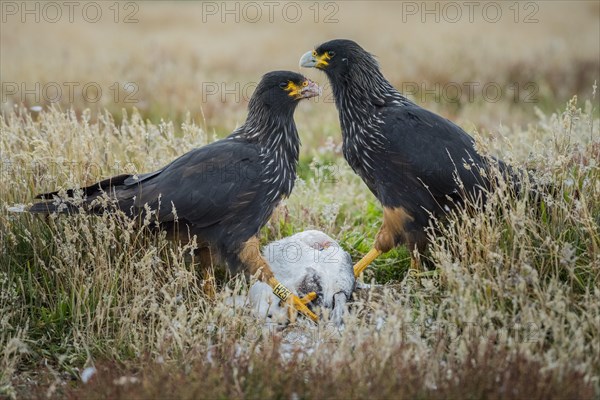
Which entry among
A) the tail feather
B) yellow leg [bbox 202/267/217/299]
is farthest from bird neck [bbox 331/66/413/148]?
the tail feather

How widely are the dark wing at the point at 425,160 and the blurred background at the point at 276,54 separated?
396 cm

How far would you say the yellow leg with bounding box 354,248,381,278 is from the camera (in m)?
5.46

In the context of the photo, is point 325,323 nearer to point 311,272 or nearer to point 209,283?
point 311,272

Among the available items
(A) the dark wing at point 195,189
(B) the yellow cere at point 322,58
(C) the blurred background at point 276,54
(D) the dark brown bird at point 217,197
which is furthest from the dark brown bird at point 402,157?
(C) the blurred background at point 276,54

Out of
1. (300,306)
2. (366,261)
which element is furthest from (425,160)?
(300,306)

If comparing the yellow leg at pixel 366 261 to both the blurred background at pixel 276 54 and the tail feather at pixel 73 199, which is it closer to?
the tail feather at pixel 73 199

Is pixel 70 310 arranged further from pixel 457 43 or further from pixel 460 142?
pixel 457 43

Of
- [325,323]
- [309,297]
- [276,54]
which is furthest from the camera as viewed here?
[276,54]

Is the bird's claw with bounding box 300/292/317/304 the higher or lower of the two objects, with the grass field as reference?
lower

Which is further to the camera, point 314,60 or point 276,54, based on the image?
point 276,54

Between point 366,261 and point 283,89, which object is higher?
point 283,89

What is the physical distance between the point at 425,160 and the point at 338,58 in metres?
1.18

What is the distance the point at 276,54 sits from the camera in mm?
16703

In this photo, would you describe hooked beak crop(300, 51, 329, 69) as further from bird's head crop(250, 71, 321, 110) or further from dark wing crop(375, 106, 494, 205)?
dark wing crop(375, 106, 494, 205)
